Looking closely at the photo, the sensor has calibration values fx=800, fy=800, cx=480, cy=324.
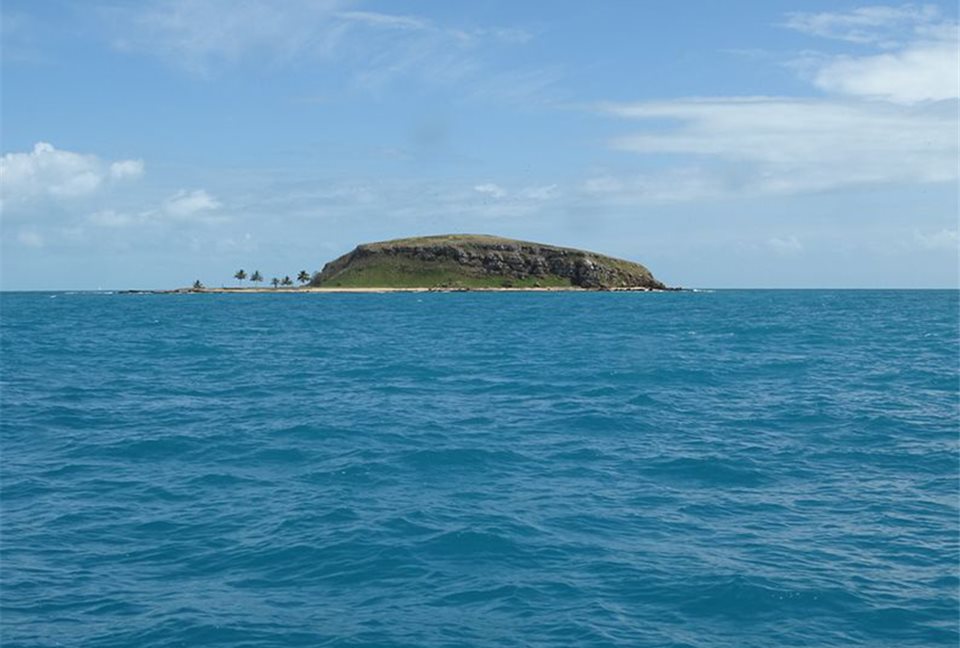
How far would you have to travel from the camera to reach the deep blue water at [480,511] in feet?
46.5

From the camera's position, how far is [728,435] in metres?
29.2

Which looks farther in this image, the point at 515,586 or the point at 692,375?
the point at 692,375

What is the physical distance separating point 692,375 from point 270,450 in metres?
26.6

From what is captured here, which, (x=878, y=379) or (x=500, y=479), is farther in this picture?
(x=878, y=379)

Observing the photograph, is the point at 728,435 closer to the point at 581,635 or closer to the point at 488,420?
the point at 488,420

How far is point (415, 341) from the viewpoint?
7038cm

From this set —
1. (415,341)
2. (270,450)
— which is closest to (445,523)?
(270,450)

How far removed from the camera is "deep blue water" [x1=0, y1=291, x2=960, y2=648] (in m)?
14.2

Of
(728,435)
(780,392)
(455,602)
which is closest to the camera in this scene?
(455,602)

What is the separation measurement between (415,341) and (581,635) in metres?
57.4

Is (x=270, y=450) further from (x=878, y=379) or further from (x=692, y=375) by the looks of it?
(x=878, y=379)

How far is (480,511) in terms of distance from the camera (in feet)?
66.3

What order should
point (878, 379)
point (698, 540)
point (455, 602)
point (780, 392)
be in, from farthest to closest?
point (878, 379)
point (780, 392)
point (698, 540)
point (455, 602)

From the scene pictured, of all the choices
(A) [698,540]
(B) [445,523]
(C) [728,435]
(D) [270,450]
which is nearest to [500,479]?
(B) [445,523]
